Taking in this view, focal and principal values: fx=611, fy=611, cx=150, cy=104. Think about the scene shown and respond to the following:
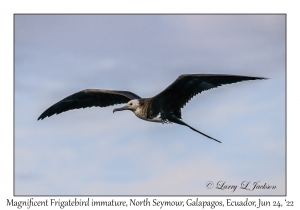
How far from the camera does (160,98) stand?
9.34 m

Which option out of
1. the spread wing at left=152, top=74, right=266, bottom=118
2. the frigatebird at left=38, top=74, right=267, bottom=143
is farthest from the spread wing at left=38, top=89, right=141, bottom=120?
the spread wing at left=152, top=74, right=266, bottom=118

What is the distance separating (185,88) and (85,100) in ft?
7.32

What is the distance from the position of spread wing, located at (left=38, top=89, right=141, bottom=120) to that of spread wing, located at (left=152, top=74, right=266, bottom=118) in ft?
3.56

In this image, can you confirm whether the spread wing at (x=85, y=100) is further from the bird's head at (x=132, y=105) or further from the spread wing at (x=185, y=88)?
the spread wing at (x=185, y=88)

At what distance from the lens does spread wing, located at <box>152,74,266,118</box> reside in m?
8.80

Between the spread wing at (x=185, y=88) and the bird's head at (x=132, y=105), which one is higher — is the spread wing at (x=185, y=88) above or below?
above

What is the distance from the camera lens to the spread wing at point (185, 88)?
28.9 feet

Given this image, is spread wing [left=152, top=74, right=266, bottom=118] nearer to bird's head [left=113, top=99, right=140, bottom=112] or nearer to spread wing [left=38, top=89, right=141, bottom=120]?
bird's head [left=113, top=99, right=140, bottom=112]

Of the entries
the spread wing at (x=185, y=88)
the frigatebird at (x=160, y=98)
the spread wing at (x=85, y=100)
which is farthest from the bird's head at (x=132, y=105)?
the spread wing at (x=85, y=100)

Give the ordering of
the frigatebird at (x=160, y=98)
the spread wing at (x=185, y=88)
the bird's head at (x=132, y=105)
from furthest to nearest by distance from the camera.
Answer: the bird's head at (x=132, y=105)
the frigatebird at (x=160, y=98)
the spread wing at (x=185, y=88)

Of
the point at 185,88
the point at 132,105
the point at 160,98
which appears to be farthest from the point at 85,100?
the point at 185,88

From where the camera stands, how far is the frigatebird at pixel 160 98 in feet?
29.2

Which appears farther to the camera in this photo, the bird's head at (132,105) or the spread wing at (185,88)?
the bird's head at (132,105)

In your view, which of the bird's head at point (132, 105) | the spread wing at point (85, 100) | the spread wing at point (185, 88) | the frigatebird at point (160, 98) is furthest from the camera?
the spread wing at point (85, 100)
